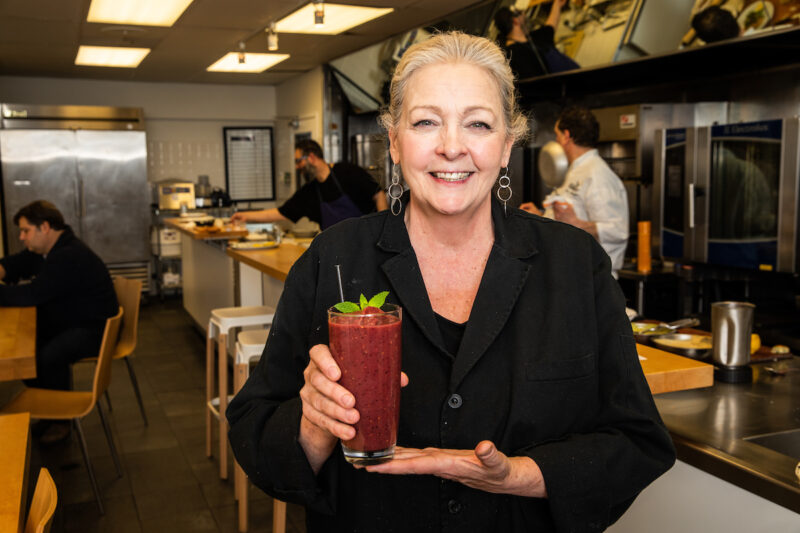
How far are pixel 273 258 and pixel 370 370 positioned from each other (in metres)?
3.46

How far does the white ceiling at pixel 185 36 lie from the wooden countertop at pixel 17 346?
98.5 inches

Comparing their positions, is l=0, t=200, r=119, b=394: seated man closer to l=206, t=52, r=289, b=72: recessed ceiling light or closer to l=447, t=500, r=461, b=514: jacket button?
l=206, t=52, r=289, b=72: recessed ceiling light

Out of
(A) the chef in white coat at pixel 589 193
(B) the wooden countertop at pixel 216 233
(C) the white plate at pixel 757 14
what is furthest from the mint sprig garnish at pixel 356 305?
(B) the wooden countertop at pixel 216 233

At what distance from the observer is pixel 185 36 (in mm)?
6551

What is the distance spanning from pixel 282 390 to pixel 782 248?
353cm

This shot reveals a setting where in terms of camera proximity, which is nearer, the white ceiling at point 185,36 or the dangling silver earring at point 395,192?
the dangling silver earring at point 395,192

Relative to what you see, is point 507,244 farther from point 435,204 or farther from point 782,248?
point 782,248

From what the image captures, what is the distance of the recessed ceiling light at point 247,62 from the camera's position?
7848mm

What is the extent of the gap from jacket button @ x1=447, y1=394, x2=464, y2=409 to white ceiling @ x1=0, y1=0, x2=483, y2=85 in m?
4.54

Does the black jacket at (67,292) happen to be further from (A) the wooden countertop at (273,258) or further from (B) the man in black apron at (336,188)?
(B) the man in black apron at (336,188)

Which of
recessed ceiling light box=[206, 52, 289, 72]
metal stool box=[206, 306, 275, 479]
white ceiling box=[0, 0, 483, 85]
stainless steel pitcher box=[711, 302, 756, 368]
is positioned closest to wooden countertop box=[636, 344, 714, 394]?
stainless steel pitcher box=[711, 302, 756, 368]

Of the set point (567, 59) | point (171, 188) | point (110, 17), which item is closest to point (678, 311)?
point (567, 59)

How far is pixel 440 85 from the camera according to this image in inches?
49.4

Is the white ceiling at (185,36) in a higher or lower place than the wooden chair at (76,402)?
higher
